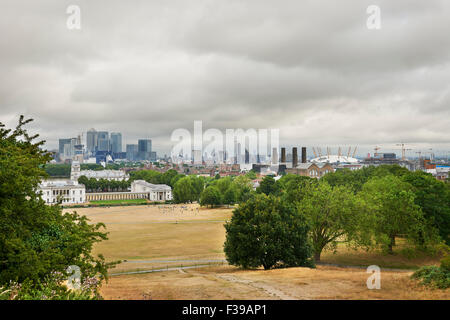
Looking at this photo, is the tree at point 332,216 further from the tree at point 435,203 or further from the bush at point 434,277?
the bush at point 434,277

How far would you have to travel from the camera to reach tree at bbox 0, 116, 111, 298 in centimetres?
1304

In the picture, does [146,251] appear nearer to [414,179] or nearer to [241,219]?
[241,219]

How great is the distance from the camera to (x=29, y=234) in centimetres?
1429

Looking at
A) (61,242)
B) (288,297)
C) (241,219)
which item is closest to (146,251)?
(241,219)

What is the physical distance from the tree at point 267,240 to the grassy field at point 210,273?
1536 mm

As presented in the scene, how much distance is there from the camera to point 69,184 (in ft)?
412

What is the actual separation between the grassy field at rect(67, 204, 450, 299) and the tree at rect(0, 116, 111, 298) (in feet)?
8.72

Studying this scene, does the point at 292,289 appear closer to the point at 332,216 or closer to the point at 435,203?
the point at 332,216

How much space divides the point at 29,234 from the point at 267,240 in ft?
53.5

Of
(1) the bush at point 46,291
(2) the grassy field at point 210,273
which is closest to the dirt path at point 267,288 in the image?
(2) the grassy field at point 210,273

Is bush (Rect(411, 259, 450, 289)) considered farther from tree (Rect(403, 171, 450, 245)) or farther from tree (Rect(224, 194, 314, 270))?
tree (Rect(403, 171, 450, 245))

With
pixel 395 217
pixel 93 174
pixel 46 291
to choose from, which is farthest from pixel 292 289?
pixel 93 174

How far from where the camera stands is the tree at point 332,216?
1261 inches

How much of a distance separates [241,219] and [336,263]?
39.3 ft
